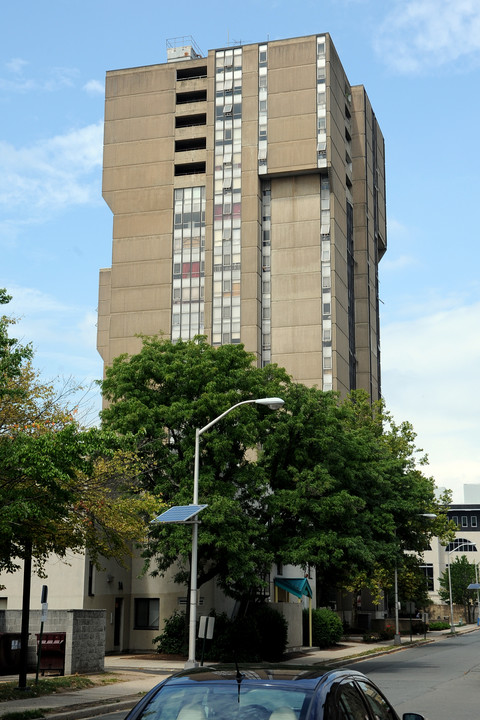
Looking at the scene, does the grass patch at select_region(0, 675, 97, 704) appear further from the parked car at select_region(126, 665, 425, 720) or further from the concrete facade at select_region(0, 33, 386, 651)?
the concrete facade at select_region(0, 33, 386, 651)

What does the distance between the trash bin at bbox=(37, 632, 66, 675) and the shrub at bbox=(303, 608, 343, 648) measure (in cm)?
2217

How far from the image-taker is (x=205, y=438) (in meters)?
33.1

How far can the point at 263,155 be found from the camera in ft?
331

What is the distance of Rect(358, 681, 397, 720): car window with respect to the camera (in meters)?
6.29

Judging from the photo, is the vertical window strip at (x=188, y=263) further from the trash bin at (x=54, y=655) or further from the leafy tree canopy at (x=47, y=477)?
the leafy tree canopy at (x=47, y=477)

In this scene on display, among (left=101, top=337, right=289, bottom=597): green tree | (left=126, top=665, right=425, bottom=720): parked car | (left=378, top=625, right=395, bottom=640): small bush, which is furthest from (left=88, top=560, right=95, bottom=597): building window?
(left=126, top=665, right=425, bottom=720): parked car

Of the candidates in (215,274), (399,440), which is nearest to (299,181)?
(215,274)

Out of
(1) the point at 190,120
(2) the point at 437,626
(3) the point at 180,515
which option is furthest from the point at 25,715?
(1) the point at 190,120

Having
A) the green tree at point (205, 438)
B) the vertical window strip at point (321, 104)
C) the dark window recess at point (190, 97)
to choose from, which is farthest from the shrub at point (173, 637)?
the dark window recess at point (190, 97)

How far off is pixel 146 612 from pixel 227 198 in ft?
228

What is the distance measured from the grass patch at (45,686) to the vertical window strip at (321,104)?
268 feet

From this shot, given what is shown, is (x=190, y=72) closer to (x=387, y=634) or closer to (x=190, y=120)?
(x=190, y=120)

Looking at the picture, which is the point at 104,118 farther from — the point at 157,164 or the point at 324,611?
the point at 324,611

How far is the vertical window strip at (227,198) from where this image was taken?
9844 centimetres
